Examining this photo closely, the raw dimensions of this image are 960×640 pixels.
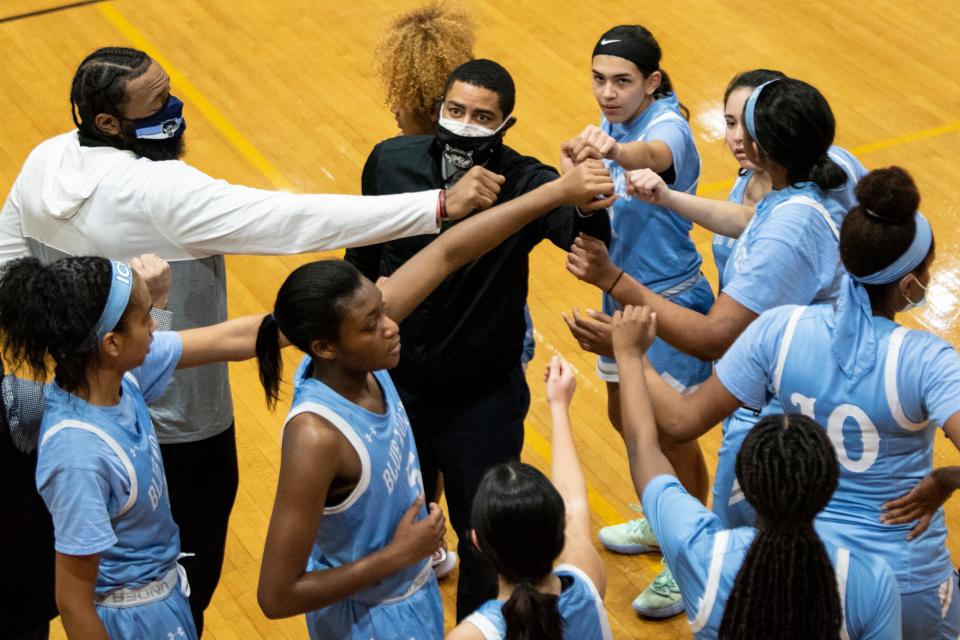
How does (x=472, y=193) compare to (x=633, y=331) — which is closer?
(x=633, y=331)

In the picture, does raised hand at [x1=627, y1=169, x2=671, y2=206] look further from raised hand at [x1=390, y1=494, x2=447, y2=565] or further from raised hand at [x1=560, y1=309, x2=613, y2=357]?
raised hand at [x1=390, y1=494, x2=447, y2=565]

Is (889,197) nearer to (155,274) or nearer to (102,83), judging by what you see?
(155,274)

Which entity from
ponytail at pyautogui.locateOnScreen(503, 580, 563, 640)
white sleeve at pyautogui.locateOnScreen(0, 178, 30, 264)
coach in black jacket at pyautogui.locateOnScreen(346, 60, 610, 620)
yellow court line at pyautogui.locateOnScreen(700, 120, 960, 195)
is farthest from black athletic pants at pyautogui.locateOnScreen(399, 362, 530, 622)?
yellow court line at pyautogui.locateOnScreen(700, 120, 960, 195)

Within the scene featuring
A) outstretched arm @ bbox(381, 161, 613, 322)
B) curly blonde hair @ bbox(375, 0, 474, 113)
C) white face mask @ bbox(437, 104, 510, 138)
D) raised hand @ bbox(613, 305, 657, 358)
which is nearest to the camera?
raised hand @ bbox(613, 305, 657, 358)

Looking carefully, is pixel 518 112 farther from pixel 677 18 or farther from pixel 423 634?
pixel 423 634

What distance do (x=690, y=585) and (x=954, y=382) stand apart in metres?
0.77

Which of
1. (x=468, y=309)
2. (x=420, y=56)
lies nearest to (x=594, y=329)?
(x=468, y=309)

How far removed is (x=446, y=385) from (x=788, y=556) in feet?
5.50

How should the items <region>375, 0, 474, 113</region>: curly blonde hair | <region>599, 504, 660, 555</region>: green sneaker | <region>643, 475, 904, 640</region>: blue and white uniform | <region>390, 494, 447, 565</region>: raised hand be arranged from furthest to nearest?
1. <region>599, 504, 660, 555</region>: green sneaker
2. <region>375, 0, 474, 113</region>: curly blonde hair
3. <region>390, 494, 447, 565</region>: raised hand
4. <region>643, 475, 904, 640</region>: blue and white uniform

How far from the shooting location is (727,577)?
2.57 meters

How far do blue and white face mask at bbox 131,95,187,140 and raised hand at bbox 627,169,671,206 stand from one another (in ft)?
4.58

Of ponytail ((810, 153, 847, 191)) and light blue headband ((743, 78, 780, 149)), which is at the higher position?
light blue headband ((743, 78, 780, 149))

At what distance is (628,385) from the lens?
3.04 metres

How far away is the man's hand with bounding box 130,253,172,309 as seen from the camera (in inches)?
127
